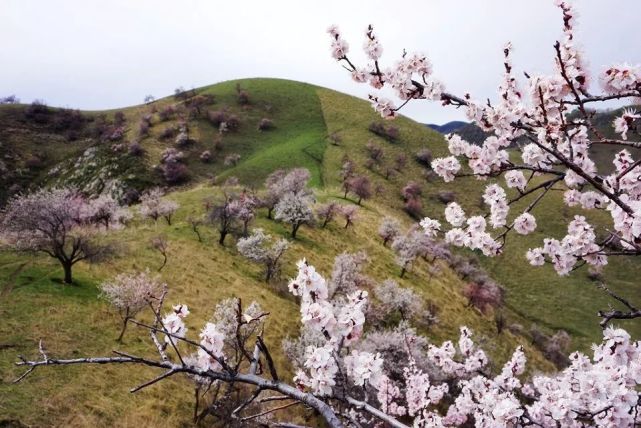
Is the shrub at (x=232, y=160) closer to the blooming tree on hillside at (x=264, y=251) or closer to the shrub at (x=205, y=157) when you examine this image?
the shrub at (x=205, y=157)

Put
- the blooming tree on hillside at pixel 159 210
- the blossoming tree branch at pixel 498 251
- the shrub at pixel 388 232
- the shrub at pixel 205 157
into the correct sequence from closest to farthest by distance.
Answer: the blossoming tree branch at pixel 498 251
the blooming tree on hillside at pixel 159 210
the shrub at pixel 388 232
the shrub at pixel 205 157

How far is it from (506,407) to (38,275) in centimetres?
2572

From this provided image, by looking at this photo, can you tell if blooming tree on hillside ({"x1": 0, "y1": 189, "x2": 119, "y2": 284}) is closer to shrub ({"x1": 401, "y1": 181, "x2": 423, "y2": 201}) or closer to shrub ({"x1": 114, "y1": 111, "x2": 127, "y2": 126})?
shrub ({"x1": 401, "y1": 181, "x2": 423, "y2": 201})

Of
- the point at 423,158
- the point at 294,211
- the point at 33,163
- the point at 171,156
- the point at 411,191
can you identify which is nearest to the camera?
the point at 294,211

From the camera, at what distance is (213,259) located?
3131 centimetres

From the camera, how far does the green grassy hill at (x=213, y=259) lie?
1742 cm

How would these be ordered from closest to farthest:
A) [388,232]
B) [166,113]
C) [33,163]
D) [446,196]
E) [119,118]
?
1. [388,232]
2. [33,163]
3. [446,196]
4. [166,113]
5. [119,118]

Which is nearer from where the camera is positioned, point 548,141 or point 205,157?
point 548,141

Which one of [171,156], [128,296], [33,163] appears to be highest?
[171,156]

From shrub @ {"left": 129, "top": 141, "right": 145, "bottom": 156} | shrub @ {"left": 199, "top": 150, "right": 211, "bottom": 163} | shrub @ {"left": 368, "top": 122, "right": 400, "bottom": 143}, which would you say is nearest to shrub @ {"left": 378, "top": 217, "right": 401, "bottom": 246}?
shrub @ {"left": 199, "top": 150, "right": 211, "bottom": 163}

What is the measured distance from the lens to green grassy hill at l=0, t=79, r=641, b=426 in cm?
1742

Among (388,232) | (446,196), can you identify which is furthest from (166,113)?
(388,232)

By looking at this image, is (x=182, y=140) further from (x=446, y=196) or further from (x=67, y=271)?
(x=67, y=271)

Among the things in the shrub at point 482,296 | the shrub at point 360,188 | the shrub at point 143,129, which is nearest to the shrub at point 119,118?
the shrub at point 143,129
